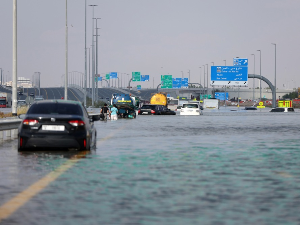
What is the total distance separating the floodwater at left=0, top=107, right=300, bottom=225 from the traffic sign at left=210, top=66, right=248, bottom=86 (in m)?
78.3

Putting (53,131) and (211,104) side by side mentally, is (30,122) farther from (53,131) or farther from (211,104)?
(211,104)

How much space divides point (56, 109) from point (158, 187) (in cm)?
855

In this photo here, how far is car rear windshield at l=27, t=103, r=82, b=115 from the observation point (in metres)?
19.5

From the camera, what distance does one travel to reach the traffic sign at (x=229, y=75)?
98.1m

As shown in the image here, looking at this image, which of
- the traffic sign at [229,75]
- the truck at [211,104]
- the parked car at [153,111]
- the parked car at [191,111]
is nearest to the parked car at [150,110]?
the parked car at [153,111]

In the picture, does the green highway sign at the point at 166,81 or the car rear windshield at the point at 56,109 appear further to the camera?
the green highway sign at the point at 166,81

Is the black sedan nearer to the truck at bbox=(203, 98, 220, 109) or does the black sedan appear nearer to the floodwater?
the floodwater

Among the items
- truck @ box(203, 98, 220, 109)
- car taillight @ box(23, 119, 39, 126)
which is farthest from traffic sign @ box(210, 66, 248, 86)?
car taillight @ box(23, 119, 39, 126)

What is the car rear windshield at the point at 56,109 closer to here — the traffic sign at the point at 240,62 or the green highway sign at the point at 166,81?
the traffic sign at the point at 240,62

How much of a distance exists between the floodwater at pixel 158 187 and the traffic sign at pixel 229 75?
7834cm

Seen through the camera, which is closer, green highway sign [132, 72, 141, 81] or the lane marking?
the lane marking

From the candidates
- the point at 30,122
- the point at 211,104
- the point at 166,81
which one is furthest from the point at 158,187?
the point at 166,81

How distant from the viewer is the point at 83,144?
19.2m

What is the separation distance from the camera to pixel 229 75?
3883 inches
